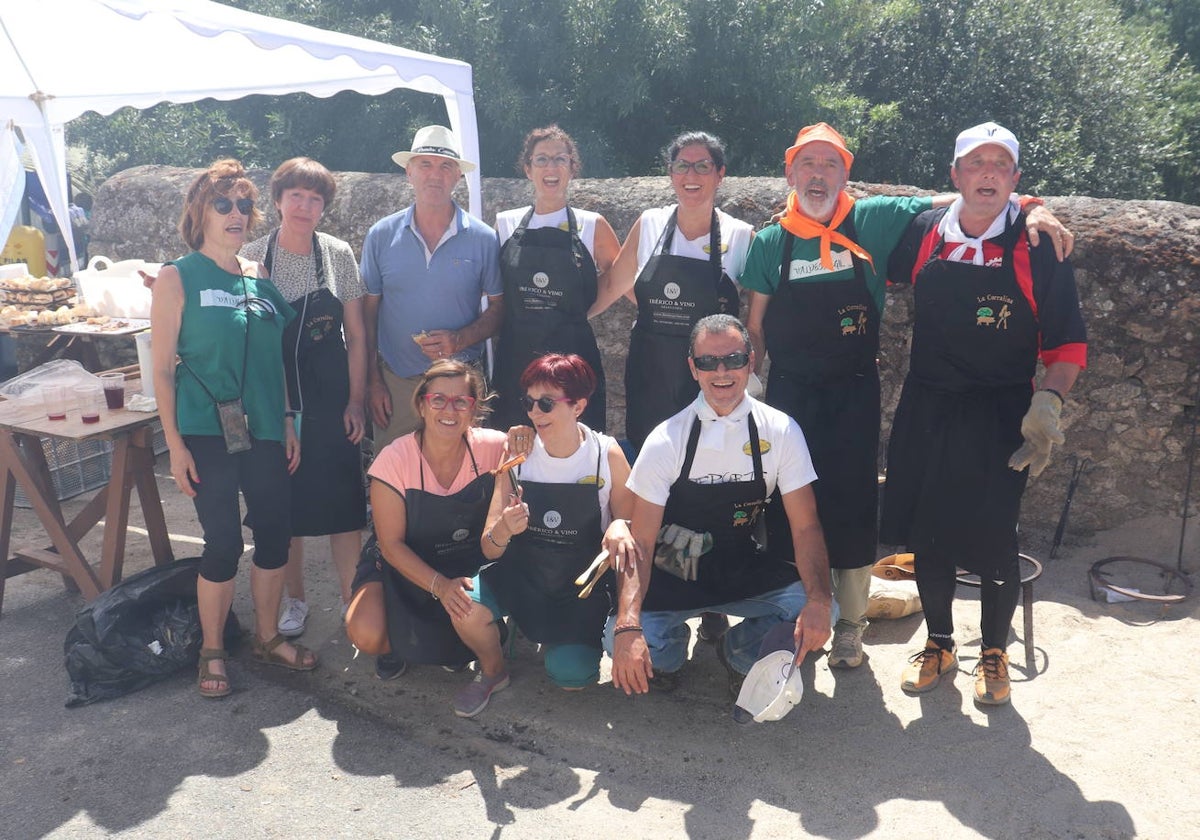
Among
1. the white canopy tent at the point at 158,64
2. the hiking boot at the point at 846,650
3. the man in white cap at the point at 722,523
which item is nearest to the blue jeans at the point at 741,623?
the man in white cap at the point at 722,523

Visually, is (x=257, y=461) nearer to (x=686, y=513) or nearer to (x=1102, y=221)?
(x=686, y=513)

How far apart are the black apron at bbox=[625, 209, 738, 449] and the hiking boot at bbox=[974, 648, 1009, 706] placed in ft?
4.67

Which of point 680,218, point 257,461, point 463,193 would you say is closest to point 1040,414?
point 680,218

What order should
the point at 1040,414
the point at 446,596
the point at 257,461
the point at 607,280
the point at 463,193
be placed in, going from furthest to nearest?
the point at 463,193
the point at 607,280
the point at 257,461
the point at 446,596
the point at 1040,414

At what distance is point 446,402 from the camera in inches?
141

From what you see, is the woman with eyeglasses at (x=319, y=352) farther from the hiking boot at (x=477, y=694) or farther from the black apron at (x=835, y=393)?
the black apron at (x=835, y=393)

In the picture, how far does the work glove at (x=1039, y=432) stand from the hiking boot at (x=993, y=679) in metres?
0.68

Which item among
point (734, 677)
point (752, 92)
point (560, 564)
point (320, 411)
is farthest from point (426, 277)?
point (752, 92)

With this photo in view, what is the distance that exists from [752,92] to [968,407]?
542cm

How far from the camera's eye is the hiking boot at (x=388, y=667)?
3855 millimetres

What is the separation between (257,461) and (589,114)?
17.4ft

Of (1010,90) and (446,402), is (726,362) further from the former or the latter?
(1010,90)

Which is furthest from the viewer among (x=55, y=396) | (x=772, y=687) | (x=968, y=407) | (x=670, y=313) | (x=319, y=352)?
(x=55, y=396)

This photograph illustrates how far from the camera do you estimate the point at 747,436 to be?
3449 mm
